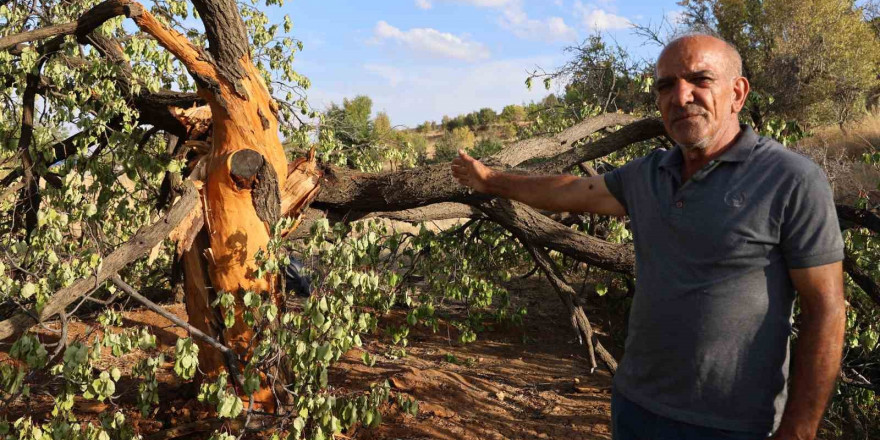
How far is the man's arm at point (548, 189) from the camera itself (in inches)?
97.1

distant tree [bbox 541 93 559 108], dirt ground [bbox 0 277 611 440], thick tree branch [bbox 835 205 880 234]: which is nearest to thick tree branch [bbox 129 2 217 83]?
dirt ground [bbox 0 277 611 440]

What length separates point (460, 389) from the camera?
5.73 meters

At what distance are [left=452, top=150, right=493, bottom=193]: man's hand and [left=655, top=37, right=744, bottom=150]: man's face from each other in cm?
91

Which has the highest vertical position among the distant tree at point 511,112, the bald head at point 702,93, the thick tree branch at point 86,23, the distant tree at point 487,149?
the distant tree at point 511,112

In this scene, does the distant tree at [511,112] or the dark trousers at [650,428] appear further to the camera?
the distant tree at [511,112]

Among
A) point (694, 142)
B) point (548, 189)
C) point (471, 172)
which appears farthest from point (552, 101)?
point (694, 142)

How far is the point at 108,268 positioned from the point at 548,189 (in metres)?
1.93

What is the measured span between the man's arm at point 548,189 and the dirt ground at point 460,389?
1.69m

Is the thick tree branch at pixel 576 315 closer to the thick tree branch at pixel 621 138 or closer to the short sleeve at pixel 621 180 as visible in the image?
the thick tree branch at pixel 621 138

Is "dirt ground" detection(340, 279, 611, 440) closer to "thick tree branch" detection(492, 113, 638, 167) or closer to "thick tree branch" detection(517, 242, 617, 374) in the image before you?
"thick tree branch" detection(517, 242, 617, 374)

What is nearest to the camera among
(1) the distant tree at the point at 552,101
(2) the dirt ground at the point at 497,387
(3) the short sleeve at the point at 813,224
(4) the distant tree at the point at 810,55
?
(3) the short sleeve at the point at 813,224

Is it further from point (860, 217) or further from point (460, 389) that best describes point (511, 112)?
point (860, 217)

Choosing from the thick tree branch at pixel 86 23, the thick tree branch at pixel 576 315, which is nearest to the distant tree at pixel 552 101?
the thick tree branch at pixel 576 315

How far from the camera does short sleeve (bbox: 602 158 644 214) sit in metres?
2.34
